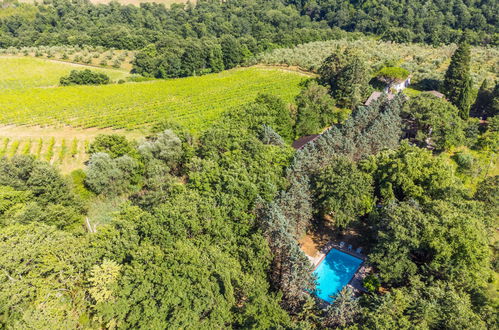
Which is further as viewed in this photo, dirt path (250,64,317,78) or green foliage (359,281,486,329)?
dirt path (250,64,317,78)

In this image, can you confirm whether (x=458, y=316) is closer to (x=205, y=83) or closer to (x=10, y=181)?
(x=10, y=181)

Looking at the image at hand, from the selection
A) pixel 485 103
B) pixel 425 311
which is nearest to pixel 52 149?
pixel 425 311

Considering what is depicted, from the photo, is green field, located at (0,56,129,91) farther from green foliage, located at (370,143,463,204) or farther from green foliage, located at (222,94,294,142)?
green foliage, located at (370,143,463,204)

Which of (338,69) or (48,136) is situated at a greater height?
(338,69)

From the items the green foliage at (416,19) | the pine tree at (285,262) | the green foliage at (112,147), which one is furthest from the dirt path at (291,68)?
the pine tree at (285,262)

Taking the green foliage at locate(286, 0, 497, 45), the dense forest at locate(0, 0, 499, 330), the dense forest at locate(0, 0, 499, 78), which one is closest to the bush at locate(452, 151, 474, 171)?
the dense forest at locate(0, 0, 499, 330)

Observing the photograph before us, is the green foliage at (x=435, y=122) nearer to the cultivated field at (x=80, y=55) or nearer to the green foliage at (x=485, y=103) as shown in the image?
the green foliage at (x=485, y=103)

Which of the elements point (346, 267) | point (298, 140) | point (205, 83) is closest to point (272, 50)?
point (205, 83)
